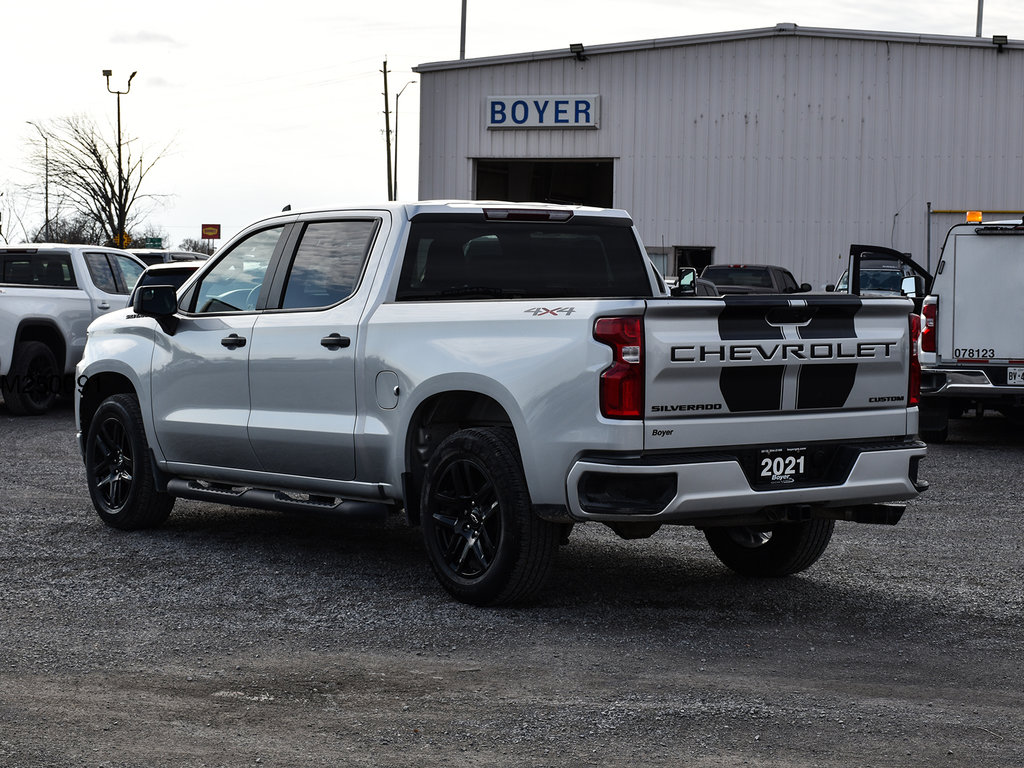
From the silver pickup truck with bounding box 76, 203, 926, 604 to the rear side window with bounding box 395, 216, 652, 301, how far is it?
0.04ft

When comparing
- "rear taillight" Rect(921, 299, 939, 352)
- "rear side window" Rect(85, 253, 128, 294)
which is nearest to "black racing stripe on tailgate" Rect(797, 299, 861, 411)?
"rear taillight" Rect(921, 299, 939, 352)

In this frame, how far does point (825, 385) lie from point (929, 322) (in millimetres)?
8313

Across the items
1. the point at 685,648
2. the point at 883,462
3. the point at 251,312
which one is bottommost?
the point at 685,648

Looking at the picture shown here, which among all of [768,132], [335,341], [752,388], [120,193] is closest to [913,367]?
[752,388]

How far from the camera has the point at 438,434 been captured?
7.12 metres

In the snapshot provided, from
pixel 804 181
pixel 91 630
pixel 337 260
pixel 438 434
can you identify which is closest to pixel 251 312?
pixel 337 260

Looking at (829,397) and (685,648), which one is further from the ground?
(829,397)

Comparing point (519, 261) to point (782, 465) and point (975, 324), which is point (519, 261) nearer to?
point (782, 465)

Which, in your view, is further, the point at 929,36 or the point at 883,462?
the point at 929,36

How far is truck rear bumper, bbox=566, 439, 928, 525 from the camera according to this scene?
6.04 m

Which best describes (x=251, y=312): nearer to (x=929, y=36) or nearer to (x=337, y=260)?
(x=337, y=260)

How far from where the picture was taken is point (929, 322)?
1438 cm

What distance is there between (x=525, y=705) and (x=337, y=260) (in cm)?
316

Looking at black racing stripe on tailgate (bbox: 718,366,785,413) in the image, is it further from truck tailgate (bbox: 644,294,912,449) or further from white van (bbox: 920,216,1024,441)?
white van (bbox: 920,216,1024,441)
